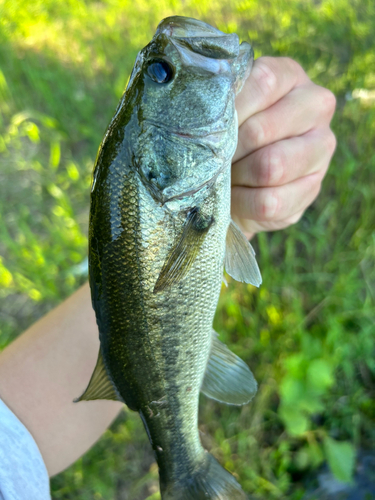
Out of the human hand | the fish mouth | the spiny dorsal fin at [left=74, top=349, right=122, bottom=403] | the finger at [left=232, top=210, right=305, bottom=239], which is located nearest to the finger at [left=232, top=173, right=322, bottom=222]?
the human hand

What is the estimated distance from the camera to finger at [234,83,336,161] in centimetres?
112

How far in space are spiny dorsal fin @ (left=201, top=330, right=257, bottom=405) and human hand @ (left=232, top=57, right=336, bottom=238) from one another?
51 centimetres

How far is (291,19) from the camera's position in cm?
256

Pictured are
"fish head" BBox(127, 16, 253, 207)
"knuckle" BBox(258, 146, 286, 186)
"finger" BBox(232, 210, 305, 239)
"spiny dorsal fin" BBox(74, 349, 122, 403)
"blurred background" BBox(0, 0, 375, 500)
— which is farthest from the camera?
"blurred background" BBox(0, 0, 375, 500)

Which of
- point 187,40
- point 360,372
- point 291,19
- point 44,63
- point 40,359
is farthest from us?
point 44,63

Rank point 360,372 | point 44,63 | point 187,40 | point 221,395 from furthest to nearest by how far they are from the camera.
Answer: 1. point 44,63
2. point 360,372
3. point 221,395
4. point 187,40

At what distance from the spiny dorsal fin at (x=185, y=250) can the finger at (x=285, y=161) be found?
338 mm

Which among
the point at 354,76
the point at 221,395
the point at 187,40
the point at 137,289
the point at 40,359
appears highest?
the point at 187,40

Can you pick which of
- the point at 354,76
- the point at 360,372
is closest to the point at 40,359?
the point at 360,372

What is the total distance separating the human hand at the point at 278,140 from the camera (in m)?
1.11

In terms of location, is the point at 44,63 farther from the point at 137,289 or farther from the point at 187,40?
the point at 137,289

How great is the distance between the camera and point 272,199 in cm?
114

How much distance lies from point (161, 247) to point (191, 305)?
194 mm

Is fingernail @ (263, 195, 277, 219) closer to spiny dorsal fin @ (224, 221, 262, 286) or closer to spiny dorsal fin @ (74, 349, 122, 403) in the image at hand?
spiny dorsal fin @ (224, 221, 262, 286)
